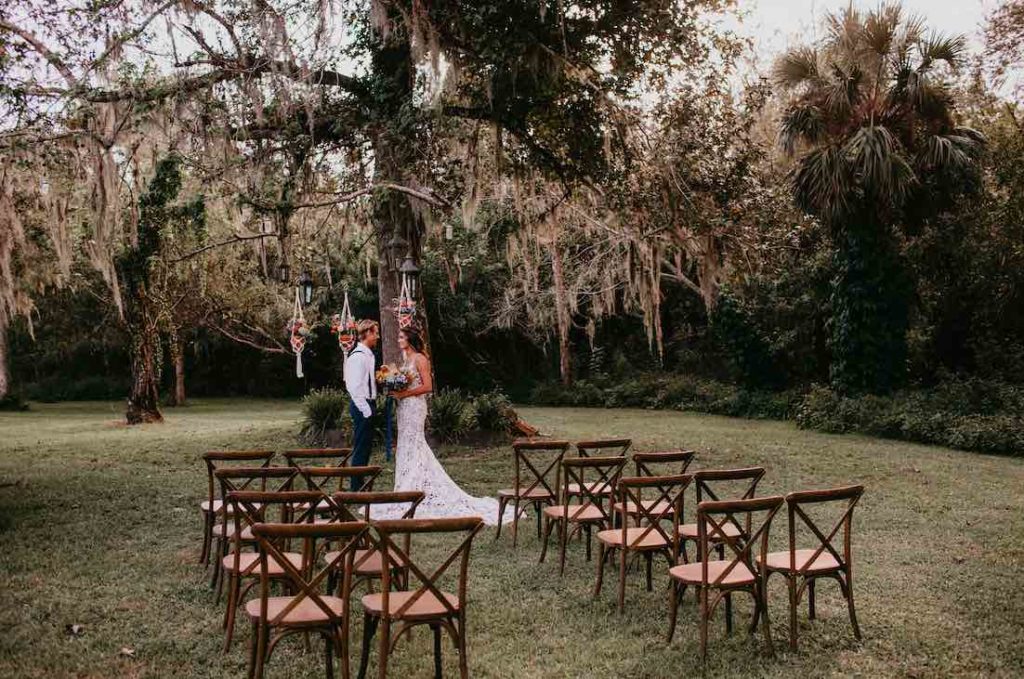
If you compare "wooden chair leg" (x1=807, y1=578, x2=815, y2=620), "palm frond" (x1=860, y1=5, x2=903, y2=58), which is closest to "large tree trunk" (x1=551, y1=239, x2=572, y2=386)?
"palm frond" (x1=860, y1=5, x2=903, y2=58)

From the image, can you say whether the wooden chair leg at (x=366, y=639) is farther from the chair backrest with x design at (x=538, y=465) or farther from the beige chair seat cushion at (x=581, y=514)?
the chair backrest with x design at (x=538, y=465)

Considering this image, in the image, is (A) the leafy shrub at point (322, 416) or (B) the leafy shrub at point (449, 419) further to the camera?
(A) the leafy shrub at point (322, 416)

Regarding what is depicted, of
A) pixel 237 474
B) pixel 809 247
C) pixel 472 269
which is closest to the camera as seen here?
pixel 237 474

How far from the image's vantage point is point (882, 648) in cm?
433

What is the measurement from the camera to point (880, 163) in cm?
1284

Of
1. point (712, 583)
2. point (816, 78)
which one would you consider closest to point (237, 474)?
point (712, 583)

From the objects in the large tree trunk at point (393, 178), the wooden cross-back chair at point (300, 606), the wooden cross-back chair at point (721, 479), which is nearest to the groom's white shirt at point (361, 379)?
the large tree trunk at point (393, 178)

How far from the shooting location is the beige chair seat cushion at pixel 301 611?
356 cm

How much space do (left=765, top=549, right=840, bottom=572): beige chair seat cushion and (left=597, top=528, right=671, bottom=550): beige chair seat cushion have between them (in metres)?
0.65

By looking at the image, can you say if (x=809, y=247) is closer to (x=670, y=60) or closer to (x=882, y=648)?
(x=670, y=60)

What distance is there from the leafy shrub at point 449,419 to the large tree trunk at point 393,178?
3753 mm

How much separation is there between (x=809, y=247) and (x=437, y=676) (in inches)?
626

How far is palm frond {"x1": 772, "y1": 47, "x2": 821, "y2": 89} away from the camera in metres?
14.0

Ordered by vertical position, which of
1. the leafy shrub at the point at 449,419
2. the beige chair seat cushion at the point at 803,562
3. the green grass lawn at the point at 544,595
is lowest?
the green grass lawn at the point at 544,595
